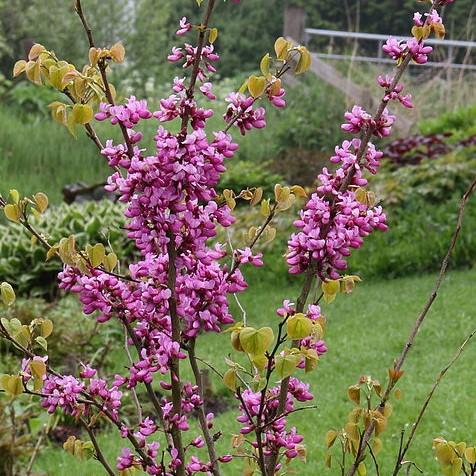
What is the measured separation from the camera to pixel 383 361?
516cm

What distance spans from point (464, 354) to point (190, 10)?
70.5 feet

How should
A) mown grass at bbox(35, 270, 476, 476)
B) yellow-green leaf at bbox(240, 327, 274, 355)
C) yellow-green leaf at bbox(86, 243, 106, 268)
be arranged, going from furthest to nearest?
mown grass at bbox(35, 270, 476, 476) < yellow-green leaf at bbox(86, 243, 106, 268) < yellow-green leaf at bbox(240, 327, 274, 355)

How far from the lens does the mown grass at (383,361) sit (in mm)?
3990

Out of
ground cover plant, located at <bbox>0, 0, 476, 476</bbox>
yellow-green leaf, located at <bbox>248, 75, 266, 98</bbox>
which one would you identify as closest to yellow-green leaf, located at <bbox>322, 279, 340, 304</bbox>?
ground cover plant, located at <bbox>0, 0, 476, 476</bbox>

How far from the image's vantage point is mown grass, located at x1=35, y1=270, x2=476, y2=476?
3.99 metres

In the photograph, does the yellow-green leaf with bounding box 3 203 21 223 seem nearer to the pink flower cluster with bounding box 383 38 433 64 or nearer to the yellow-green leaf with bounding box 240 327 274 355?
the yellow-green leaf with bounding box 240 327 274 355

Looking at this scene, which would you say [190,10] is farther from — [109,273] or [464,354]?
[109,273]

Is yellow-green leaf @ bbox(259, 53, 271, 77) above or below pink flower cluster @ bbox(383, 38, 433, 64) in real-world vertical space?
below

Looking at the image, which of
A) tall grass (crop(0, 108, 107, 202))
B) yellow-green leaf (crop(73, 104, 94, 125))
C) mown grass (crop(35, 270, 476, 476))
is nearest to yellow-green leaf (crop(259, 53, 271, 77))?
yellow-green leaf (crop(73, 104, 94, 125))

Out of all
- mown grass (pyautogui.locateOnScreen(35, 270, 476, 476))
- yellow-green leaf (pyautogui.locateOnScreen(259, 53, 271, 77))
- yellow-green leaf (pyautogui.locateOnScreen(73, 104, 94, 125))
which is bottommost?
mown grass (pyautogui.locateOnScreen(35, 270, 476, 476))

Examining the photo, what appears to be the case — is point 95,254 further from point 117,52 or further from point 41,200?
point 117,52

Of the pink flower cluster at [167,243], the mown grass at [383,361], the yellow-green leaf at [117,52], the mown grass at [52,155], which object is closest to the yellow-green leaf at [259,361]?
the pink flower cluster at [167,243]

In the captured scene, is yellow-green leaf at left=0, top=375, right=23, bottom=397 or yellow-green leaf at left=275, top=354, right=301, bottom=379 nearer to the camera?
yellow-green leaf at left=275, top=354, right=301, bottom=379

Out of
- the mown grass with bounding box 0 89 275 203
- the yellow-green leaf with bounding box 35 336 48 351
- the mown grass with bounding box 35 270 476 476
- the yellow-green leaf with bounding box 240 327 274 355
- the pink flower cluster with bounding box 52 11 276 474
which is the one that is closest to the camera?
the yellow-green leaf with bounding box 240 327 274 355
